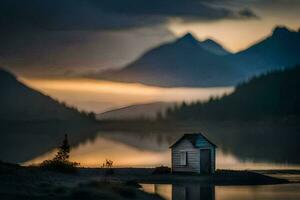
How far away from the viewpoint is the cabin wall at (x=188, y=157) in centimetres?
6906

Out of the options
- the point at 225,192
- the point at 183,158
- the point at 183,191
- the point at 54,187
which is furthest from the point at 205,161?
the point at 54,187

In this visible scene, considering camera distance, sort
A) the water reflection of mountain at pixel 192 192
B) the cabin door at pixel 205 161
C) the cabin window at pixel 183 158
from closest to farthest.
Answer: the water reflection of mountain at pixel 192 192, the cabin door at pixel 205 161, the cabin window at pixel 183 158

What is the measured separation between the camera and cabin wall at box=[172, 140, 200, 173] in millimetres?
69062

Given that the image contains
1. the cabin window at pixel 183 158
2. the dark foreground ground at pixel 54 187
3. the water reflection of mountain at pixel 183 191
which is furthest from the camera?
the cabin window at pixel 183 158

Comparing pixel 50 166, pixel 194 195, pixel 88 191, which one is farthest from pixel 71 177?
pixel 88 191

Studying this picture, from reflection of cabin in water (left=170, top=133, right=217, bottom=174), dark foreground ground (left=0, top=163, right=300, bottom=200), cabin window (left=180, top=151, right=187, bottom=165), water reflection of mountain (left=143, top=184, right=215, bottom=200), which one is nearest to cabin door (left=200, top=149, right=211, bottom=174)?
reflection of cabin in water (left=170, top=133, right=217, bottom=174)

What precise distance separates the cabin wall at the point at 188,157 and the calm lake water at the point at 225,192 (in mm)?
3592

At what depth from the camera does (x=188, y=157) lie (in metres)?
70.0

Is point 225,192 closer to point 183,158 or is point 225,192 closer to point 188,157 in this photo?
point 188,157

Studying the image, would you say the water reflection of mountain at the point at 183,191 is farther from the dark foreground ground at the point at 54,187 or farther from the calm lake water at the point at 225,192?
the dark foreground ground at the point at 54,187

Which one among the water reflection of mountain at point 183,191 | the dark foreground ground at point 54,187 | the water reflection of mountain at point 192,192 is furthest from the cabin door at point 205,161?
the water reflection of mountain at point 192,192

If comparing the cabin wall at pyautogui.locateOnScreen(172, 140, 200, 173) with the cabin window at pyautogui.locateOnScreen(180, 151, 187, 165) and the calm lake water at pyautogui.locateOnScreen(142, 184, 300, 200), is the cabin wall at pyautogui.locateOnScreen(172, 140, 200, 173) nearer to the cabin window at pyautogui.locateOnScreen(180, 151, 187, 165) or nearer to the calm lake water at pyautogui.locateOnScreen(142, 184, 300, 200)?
the cabin window at pyautogui.locateOnScreen(180, 151, 187, 165)

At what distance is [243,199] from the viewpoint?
179ft

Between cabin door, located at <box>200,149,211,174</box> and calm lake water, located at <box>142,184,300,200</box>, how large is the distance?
4.13 metres
